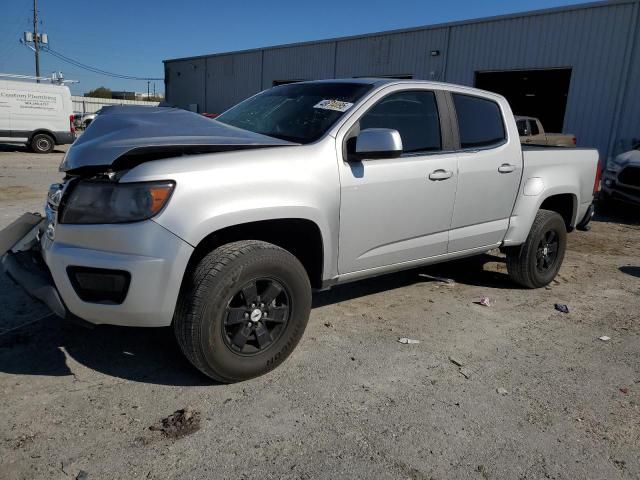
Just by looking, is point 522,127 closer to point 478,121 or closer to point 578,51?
point 578,51

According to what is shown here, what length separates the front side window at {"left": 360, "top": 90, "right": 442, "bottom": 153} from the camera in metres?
3.65

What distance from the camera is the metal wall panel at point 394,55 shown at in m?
19.5

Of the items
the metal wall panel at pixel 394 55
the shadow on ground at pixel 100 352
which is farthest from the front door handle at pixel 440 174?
the metal wall panel at pixel 394 55

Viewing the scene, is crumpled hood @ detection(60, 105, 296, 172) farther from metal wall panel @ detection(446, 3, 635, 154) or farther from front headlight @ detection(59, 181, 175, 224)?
metal wall panel @ detection(446, 3, 635, 154)

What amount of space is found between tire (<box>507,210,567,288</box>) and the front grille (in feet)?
17.5

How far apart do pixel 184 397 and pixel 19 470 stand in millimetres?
853

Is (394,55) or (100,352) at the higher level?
(394,55)

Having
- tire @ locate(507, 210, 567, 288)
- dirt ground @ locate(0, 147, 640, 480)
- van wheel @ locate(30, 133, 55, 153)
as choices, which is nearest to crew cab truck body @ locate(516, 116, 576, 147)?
tire @ locate(507, 210, 567, 288)

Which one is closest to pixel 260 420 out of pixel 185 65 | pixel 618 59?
pixel 618 59

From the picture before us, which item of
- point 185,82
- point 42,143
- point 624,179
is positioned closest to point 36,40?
point 185,82

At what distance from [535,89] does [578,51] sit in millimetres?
7244

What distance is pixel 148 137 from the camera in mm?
2818

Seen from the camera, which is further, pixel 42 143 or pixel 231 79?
pixel 231 79

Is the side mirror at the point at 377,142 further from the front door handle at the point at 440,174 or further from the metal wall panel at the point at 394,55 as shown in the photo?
the metal wall panel at the point at 394,55
